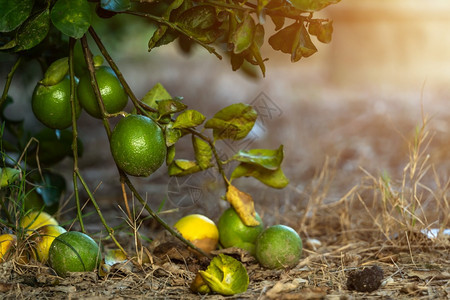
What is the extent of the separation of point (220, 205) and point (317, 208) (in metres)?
0.44

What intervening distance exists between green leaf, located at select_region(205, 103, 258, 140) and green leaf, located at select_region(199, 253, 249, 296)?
40cm

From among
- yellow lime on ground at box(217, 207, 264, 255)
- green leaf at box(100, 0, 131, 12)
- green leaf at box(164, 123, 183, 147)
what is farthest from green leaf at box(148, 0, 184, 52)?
yellow lime on ground at box(217, 207, 264, 255)

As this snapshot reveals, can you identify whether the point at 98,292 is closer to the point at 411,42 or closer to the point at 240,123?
the point at 240,123

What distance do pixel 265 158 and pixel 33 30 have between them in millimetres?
754

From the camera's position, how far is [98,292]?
1418 millimetres

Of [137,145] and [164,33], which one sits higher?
[164,33]

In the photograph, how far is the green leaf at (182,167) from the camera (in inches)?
67.2

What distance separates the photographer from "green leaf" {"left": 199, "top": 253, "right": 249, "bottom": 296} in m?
1.38

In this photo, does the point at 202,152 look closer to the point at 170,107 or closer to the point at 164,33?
the point at 170,107

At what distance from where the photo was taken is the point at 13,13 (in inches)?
57.9

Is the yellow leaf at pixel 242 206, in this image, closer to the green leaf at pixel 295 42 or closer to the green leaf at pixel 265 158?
the green leaf at pixel 265 158

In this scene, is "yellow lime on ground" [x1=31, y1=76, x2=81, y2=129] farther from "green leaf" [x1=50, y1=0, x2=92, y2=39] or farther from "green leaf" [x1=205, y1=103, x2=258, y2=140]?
"green leaf" [x1=205, y1=103, x2=258, y2=140]

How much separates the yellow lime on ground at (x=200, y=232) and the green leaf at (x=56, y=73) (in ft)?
1.89

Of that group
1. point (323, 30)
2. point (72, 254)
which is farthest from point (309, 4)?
point (72, 254)
